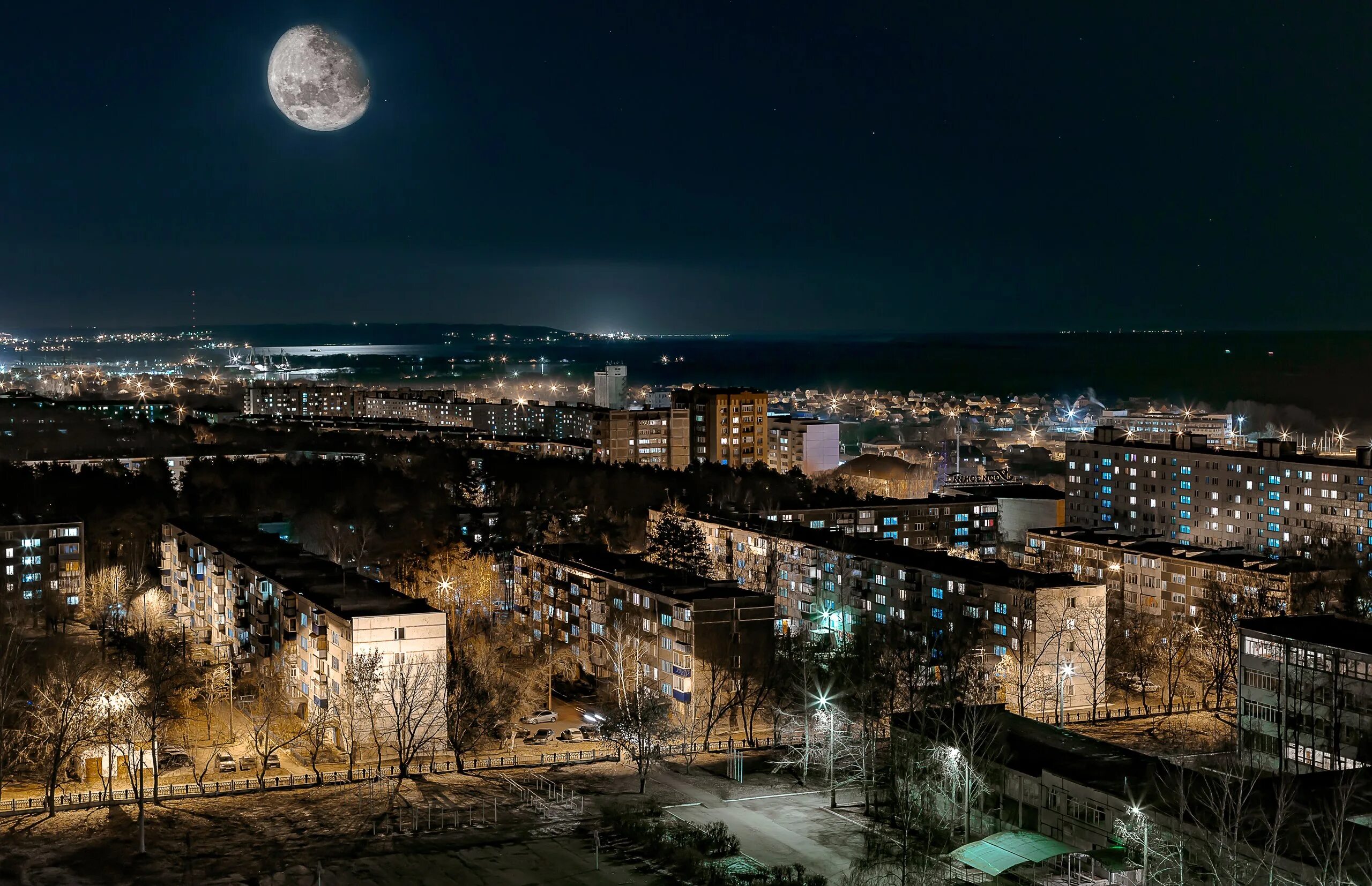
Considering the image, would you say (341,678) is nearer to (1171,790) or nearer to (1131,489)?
(1171,790)

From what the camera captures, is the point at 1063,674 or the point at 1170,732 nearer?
the point at 1170,732

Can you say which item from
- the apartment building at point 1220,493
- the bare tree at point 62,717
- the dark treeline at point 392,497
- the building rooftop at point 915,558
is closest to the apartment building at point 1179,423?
the apartment building at point 1220,493

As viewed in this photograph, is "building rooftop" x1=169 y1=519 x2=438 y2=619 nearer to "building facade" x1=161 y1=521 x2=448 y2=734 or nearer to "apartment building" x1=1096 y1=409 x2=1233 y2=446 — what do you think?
"building facade" x1=161 y1=521 x2=448 y2=734

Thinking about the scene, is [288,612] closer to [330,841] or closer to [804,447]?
[330,841]

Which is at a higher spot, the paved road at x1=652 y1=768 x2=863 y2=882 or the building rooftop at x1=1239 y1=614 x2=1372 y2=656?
the building rooftop at x1=1239 y1=614 x2=1372 y2=656

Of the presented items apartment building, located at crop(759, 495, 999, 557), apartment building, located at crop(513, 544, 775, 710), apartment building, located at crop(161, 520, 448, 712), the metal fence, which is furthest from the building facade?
apartment building, located at crop(759, 495, 999, 557)

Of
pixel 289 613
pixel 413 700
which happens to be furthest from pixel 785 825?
pixel 289 613
